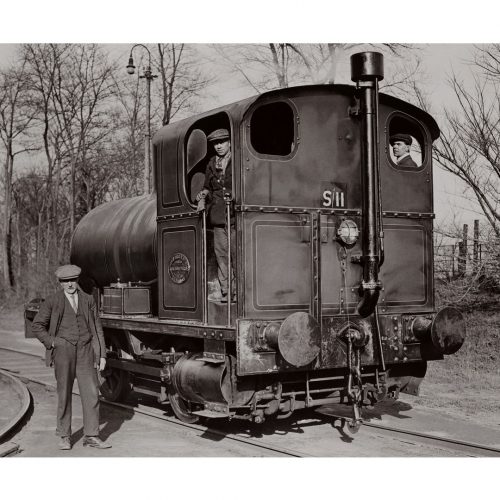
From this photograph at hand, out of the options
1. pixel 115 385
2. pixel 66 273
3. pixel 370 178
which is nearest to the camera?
pixel 66 273

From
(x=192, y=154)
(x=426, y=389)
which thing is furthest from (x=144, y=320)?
(x=426, y=389)

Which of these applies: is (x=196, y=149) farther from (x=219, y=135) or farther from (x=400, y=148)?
(x=400, y=148)

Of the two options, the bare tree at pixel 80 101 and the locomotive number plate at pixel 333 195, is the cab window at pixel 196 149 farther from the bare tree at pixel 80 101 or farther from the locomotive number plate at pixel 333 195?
the bare tree at pixel 80 101

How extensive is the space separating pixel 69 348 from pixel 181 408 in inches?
75.3

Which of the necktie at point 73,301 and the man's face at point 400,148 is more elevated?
the man's face at point 400,148

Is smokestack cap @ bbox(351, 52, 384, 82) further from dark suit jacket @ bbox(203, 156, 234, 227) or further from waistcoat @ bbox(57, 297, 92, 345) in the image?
waistcoat @ bbox(57, 297, 92, 345)

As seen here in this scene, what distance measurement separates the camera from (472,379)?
11.6 meters

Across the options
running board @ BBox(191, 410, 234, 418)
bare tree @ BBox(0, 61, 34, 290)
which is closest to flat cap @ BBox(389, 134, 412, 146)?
running board @ BBox(191, 410, 234, 418)

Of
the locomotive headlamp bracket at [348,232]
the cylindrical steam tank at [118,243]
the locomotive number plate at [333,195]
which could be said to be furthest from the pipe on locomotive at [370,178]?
the cylindrical steam tank at [118,243]

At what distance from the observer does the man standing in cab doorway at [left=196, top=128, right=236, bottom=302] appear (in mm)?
7547

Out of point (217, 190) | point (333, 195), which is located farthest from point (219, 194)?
point (333, 195)

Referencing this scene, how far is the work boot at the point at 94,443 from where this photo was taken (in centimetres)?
730

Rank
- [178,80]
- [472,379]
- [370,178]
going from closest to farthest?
[370,178] → [472,379] → [178,80]

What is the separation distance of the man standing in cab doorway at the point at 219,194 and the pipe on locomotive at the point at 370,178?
1.36 meters
